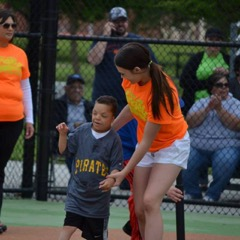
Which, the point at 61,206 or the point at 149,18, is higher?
the point at 149,18

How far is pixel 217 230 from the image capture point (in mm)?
8695

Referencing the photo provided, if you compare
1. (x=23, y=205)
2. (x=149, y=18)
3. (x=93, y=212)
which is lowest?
(x=23, y=205)

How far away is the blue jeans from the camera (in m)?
9.64

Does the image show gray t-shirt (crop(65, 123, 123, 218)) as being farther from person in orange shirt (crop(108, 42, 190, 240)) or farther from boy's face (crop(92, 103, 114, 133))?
person in orange shirt (crop(108, 42, 190, 240))

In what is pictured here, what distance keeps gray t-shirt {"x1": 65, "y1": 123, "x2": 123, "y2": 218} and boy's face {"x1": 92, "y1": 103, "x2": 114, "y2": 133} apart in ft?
0.24

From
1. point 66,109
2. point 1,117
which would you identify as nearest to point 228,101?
point 66,109

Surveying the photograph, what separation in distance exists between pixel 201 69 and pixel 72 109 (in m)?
1.64

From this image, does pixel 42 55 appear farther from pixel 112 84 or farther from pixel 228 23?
pixel 228 23

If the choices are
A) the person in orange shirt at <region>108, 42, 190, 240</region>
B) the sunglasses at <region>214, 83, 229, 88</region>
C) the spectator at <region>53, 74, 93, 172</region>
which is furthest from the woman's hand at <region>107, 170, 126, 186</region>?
the spectator at <region>53, 74, 93, 172</region>

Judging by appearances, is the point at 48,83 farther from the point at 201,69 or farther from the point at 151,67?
the point at 151,67

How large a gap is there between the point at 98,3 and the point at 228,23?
5.93 feet

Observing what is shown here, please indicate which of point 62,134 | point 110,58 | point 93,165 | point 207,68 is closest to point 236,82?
point 207,68

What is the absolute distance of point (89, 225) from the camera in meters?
6.85

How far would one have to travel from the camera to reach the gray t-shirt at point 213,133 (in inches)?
385
